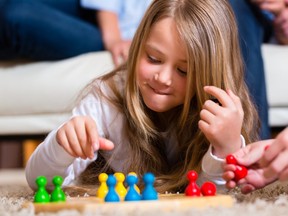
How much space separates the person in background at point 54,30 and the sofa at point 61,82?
0.04m

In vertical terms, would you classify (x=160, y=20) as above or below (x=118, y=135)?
above

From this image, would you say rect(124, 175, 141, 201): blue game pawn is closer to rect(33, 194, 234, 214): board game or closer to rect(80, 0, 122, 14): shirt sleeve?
rect(33, 194, 234, 214): board game

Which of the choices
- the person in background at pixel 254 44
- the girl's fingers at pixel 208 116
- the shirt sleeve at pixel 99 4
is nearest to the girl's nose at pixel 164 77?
the girl's fingers at pixel 208 116

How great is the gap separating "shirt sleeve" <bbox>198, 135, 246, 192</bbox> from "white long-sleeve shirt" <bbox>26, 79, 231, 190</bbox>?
18mm

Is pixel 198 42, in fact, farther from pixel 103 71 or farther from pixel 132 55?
pixel 103 71

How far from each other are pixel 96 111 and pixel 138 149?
12cm

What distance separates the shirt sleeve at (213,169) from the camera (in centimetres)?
108

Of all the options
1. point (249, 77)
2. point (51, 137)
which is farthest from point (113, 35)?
point (51, 137)

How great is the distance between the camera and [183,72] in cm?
114

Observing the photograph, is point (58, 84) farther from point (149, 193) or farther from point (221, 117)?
point (149, 193)

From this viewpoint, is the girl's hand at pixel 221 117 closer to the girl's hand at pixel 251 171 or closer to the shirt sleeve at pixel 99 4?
the girl's hand at pixel 251 171

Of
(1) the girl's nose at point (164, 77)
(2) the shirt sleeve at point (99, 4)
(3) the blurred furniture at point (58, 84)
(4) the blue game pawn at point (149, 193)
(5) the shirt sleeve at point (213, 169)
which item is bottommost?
(3) the blurred furniture at point (58, 84)

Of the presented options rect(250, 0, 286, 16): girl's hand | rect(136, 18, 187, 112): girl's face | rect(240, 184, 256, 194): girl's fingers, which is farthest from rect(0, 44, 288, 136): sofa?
rect(240, 184, 256, 194): girl's fingers

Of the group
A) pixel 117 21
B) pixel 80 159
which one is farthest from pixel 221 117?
pixel 117 21
